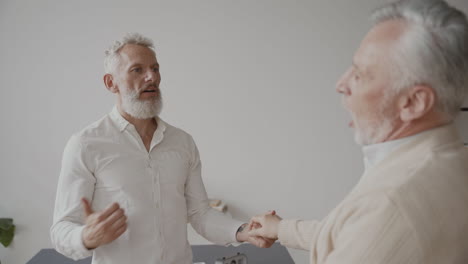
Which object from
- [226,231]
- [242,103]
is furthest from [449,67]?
[242,103]

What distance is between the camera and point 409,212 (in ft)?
2.85

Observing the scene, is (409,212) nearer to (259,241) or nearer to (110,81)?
(259,241)

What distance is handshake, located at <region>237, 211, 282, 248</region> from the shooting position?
1.78 meters

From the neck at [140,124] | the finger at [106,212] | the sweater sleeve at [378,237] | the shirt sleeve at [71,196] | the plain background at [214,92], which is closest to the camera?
the sweater sleeve at [378,237]

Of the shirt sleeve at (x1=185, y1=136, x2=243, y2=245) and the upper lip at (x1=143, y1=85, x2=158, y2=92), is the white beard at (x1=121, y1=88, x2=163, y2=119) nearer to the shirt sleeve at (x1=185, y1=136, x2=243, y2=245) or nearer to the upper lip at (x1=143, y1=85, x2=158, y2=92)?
the upper lip at (x1=143, y1=85, x2=158, y2=92)

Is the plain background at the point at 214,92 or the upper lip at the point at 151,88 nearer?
the upper lip at the point at 151,88

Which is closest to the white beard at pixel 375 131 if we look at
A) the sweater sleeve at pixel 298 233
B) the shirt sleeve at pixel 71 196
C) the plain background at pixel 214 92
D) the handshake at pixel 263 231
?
the sweater sleeve at pixel 298 233

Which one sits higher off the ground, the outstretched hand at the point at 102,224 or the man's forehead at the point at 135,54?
the man's forehead at the point at 135,54

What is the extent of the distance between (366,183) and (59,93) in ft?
10.9

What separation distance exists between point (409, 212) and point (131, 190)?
1.29 meters

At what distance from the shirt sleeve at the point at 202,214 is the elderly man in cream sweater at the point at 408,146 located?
102cm

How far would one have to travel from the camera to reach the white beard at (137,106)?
1.94m

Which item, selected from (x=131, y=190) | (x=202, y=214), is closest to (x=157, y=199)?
(x=131, y=190)

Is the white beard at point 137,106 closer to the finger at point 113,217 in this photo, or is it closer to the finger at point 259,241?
the finger at point 113,217
